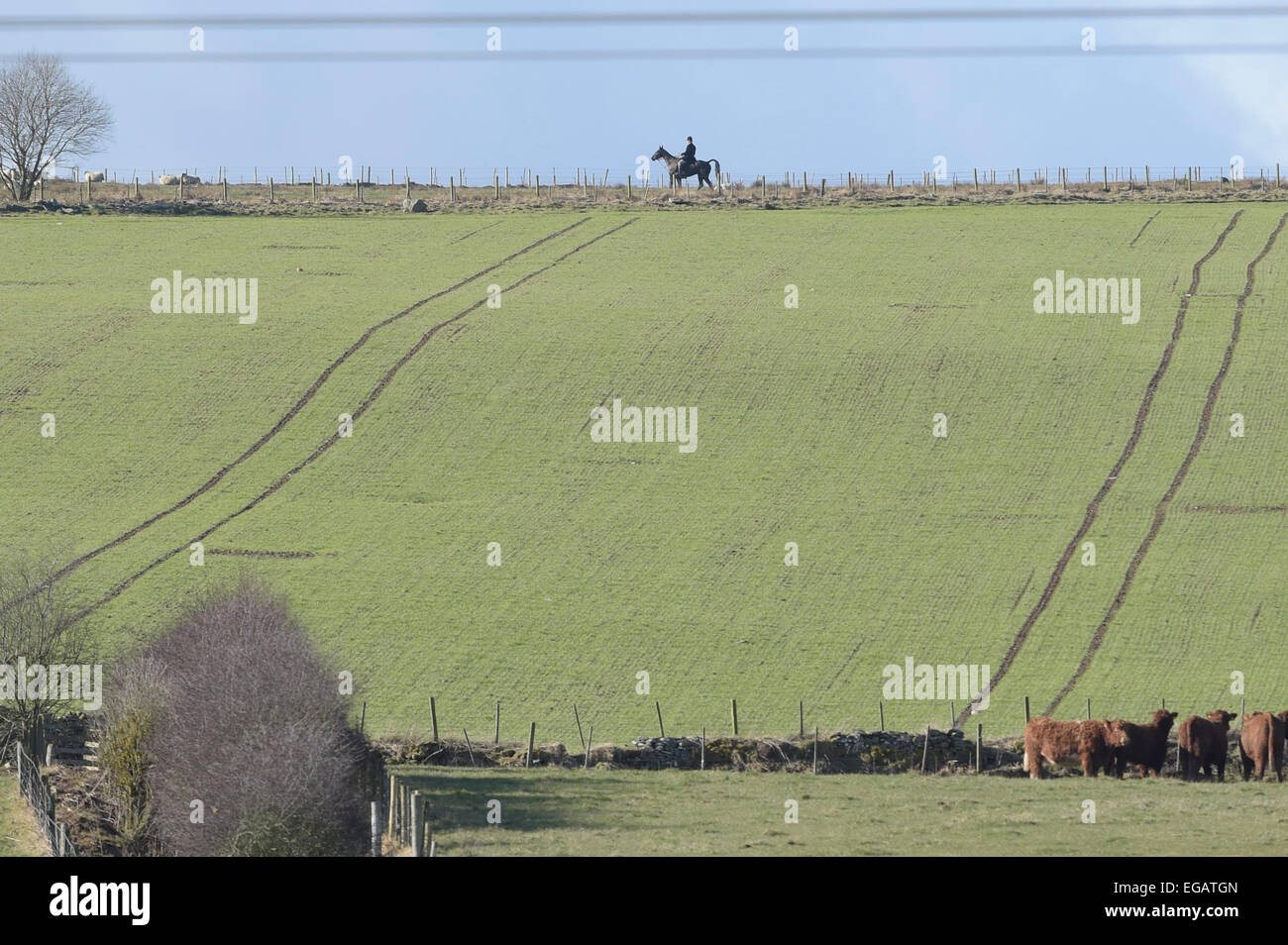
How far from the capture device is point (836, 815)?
30.2 metres

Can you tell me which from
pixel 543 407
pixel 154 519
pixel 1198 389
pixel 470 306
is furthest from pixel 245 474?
pixel 1198 389

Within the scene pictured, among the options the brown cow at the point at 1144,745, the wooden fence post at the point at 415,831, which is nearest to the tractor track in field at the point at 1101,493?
the brown cow at the point at 1144,745

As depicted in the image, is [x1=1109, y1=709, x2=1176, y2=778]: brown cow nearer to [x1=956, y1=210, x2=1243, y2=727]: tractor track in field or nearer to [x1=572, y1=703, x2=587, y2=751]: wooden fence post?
[x1=956, y1=210, x2=1243, y2=727]: tractor track in field

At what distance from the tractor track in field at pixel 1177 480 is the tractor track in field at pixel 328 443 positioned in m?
25.4

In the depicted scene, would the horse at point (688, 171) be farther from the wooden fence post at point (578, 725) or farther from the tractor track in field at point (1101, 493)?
the wooden fence post at point (578, 725)

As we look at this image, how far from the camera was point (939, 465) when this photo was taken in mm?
58469

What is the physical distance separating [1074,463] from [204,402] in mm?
33566

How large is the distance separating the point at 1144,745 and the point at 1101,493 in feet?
72.6

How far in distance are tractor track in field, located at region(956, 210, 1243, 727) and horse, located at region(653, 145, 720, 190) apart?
34.4 metres

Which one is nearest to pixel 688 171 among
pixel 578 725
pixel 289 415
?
pixel 289 415

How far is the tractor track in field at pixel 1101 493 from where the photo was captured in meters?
43.7

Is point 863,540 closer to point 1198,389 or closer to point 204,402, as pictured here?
point 1198,389
